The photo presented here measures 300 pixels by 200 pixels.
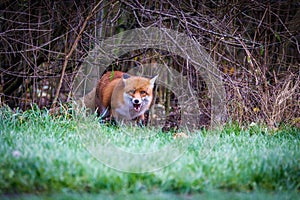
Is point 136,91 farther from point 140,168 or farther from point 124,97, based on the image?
point 140,168

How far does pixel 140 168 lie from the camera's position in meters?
4.18

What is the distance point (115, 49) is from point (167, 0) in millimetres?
1496

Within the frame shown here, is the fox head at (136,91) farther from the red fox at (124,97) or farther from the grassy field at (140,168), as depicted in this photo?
the grassy field at (140,168)

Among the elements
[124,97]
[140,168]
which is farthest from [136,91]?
[140,168]

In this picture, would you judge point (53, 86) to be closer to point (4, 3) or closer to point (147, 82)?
point (4, 3)

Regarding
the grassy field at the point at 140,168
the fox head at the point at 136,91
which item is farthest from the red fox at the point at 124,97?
the grassy field at the point at 140,168

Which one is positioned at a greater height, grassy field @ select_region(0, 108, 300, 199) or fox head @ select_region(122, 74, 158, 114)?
fox head @ select_region(122, 74, 158, 114)

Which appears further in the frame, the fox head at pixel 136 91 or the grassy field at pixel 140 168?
the fox head at pixel 136 91

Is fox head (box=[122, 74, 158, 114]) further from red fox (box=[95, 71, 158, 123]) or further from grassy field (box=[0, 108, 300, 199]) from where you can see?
grassy field (box=[0, 108, 300, 199])

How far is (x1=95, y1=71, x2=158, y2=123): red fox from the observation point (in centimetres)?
779

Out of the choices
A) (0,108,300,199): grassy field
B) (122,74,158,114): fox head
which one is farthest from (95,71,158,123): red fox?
(0,108,300,199): grassy field

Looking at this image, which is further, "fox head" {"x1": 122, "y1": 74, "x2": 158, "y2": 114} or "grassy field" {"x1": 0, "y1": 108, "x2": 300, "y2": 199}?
"fox head" {"x1": 122, "y1": 74, "x2": 158, "y2": 114}

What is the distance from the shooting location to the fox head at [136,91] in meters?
7.76

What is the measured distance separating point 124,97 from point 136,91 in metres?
0.23
